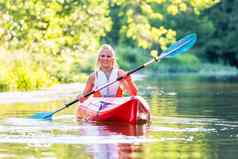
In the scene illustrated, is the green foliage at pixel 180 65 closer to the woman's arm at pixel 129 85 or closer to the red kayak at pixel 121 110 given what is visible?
the woman's arm at pixel 129 85

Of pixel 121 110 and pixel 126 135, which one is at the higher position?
pixel 121 110

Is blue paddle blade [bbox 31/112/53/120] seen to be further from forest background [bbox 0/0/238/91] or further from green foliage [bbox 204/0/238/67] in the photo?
green foliage [bbox 204/0/238/67]

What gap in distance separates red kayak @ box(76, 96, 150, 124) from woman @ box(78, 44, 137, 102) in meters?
0.53

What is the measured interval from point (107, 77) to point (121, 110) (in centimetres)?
119

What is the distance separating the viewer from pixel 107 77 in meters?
15.3

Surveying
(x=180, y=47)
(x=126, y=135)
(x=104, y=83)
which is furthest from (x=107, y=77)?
(x=126, y=135)

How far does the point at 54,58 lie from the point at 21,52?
302 centimetres

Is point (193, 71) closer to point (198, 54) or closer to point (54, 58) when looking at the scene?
point (198, 54)

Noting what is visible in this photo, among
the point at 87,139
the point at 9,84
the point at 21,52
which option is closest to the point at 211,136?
the point at 87,139

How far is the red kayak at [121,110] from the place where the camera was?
14.2m

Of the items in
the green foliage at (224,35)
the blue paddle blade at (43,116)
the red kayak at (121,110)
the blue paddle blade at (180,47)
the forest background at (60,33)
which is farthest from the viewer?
the green foliage at (224,35)

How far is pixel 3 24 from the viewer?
1050 inches

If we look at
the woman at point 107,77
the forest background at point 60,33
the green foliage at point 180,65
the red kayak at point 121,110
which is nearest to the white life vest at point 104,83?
the woman at point 107,77

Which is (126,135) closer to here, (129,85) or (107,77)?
(129,85)
